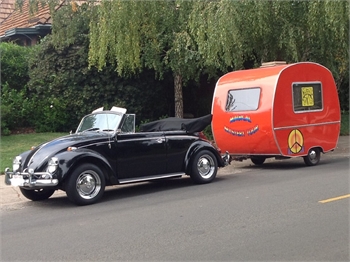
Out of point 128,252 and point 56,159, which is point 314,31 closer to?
point 56,159

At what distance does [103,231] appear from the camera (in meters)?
7.55

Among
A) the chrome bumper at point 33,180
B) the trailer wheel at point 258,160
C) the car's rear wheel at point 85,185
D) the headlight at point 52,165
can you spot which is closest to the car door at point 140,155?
the car's rear wheel at point 85,185

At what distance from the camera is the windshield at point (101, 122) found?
10453 millimetres

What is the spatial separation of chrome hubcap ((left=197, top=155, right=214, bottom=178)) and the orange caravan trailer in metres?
2.00

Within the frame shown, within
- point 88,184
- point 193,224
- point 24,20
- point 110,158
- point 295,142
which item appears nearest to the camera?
point 193,224

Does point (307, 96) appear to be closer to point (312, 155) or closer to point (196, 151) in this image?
point (312, 155)

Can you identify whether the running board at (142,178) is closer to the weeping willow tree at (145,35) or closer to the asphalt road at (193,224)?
Answer: the asphalt road at (193,224)

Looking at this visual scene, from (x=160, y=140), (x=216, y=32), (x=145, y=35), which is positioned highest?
(x=145, y=35)

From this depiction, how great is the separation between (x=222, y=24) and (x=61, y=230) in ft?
27.0

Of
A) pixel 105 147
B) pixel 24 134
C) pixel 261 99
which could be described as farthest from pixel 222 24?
pixel 24 134

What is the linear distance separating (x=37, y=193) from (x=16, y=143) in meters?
6.59

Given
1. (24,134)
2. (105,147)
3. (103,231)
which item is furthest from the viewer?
(24,134)

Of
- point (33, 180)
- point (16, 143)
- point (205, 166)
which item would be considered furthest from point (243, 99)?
point (16, 143)

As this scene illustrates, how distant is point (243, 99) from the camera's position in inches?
531
